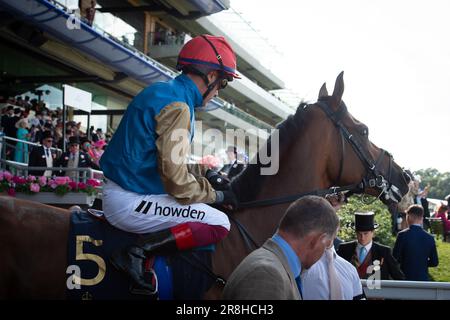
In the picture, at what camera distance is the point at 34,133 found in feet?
34.9

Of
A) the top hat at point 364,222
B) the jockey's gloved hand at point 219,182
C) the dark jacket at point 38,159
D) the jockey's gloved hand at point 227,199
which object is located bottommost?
the top hat at point 364,222

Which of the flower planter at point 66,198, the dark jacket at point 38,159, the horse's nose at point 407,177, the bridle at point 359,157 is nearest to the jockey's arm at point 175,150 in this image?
the bridle at point 359,157

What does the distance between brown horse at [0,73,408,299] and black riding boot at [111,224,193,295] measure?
0.90 ft

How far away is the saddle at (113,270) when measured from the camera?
95.7 inches

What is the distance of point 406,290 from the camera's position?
3.11 meters

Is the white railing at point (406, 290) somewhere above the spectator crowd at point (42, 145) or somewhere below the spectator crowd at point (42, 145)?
below

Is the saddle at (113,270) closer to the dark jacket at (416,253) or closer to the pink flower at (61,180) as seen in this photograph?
the dark jacket at (416,253)

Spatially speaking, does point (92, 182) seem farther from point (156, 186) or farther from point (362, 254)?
point (156, 186)

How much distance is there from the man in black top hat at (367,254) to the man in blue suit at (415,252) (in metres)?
1.22

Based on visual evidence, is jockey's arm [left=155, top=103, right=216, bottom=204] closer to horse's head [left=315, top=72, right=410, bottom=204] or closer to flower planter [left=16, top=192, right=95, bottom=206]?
horse's head [left=315, top=72, right=410, bottom=204]

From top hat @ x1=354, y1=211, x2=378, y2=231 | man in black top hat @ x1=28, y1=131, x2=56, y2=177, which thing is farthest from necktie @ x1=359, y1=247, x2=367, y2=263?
man in black top hat @ x1=28, y1=131, x2=56, y2=177

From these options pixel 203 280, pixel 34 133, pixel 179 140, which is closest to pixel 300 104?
pixel 179 140
